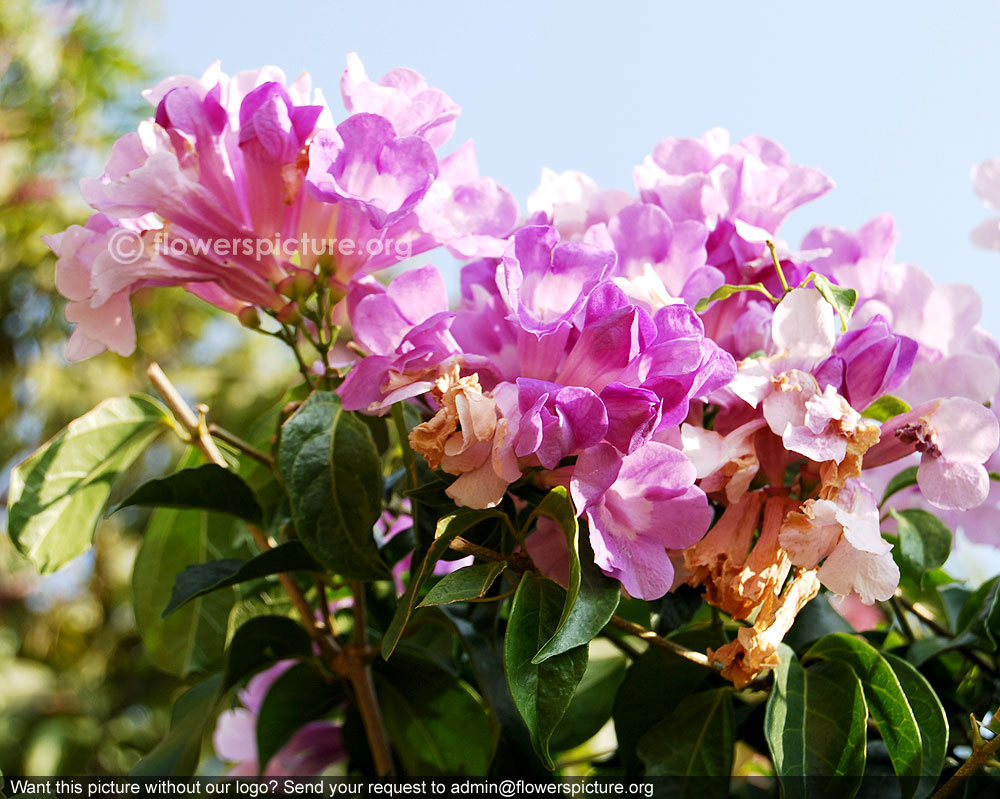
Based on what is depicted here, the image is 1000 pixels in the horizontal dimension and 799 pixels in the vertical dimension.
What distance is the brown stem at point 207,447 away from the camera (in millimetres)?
483

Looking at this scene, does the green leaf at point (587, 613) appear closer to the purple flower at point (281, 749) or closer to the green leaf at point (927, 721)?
the green leaf at point (927, 721)

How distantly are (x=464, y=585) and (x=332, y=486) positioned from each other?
99 mm

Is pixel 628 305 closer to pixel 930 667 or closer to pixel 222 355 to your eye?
pixel 930 667

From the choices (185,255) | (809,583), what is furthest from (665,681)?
(185,255)

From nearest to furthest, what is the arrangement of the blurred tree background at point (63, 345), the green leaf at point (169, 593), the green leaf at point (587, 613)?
the green leaf at point (587, 613) → the green leaf at point (169, 593) → the blurred tree background at point (63, 345)

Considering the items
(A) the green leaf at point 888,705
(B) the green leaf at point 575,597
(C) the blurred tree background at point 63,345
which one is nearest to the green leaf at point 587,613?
(B) the green leaf at point 575,597

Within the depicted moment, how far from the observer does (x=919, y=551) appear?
42cm

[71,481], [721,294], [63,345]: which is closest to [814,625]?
[721,294]

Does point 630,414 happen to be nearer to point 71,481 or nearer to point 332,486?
point 332,486

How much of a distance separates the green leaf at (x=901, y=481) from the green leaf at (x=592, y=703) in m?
0.17

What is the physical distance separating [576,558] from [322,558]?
13 cm

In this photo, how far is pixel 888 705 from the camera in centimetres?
35

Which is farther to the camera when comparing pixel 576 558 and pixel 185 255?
pixel 185 255

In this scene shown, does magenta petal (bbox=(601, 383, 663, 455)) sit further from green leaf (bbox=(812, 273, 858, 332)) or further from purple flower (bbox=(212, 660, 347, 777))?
purple flower (bbox=(212, 660, 347, 777))
